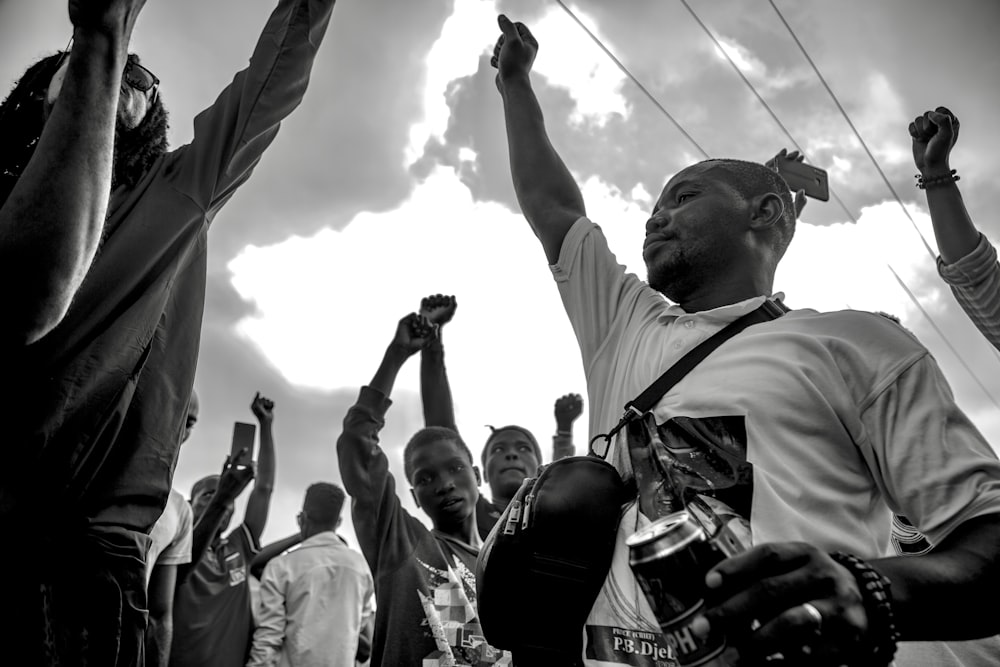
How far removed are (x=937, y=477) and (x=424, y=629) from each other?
8.39 feet

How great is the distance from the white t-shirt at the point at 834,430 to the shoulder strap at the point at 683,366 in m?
0.02

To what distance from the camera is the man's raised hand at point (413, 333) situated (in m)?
4.25

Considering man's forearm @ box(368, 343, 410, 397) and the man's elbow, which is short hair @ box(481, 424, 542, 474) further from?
the man's elbow

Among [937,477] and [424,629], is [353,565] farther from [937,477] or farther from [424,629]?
[937,477]

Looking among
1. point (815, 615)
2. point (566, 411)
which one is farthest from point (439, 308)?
point (815, 615)

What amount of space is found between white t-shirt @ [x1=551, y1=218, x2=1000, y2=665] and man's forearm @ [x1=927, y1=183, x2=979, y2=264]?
172 cm

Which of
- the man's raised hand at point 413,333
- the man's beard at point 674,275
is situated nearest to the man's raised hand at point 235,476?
the man's raised hand at point 413,333

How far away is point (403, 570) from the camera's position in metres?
3.56

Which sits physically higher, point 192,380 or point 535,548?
point 192,380

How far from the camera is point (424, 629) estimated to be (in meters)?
3.39

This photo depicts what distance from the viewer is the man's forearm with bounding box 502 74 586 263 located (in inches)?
89.8

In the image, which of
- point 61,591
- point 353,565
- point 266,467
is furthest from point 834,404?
point 266,467

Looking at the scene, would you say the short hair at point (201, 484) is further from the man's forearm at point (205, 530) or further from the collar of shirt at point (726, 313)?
the collar of shirt at point (726, 313)

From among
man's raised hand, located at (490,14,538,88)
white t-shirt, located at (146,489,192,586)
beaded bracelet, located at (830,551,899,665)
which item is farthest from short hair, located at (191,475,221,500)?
beaded bracelet, located at (830,551,899,665)
